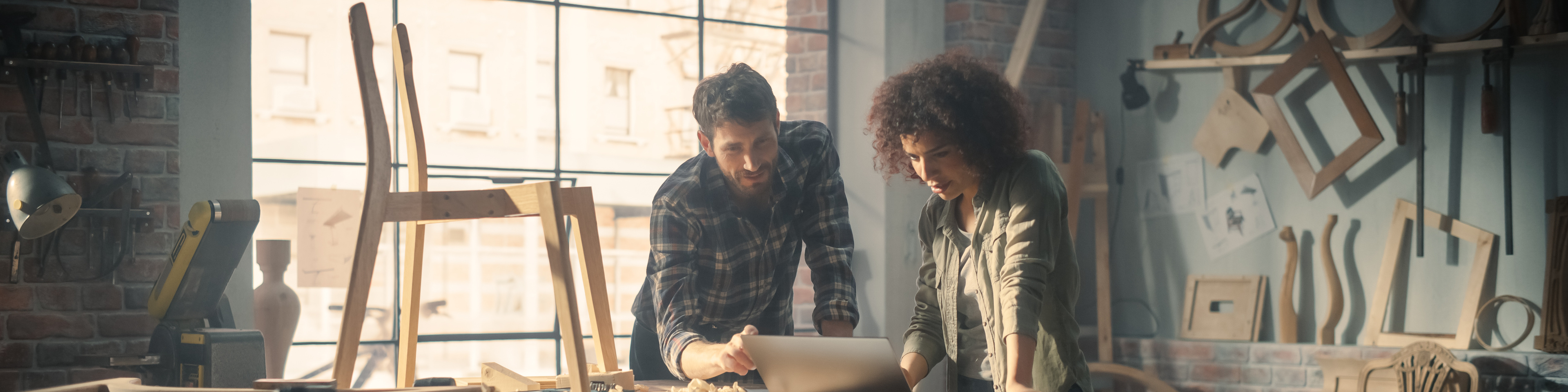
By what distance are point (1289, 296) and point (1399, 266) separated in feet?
1.14

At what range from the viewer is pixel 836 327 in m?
2.19

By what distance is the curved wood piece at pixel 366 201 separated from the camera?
1.59 meters

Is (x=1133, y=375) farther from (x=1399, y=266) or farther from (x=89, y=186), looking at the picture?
(x=89, y=186)

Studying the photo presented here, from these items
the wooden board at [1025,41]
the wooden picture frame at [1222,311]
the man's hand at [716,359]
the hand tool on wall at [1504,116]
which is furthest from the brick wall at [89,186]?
the hand tool on wall at [1504,116]

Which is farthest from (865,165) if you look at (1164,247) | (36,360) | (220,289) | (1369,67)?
(36,360)

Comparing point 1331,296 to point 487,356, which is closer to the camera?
point 1331,296

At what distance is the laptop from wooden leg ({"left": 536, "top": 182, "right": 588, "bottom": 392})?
26 cm

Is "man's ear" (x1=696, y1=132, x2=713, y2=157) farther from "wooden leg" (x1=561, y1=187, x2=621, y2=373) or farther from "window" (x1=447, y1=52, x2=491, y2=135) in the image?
"window" (x1=447, y1=52, x2=491, y2=135)

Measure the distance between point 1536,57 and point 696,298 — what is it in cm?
267

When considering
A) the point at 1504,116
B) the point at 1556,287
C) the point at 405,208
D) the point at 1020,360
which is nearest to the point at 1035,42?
the point at 1504,116

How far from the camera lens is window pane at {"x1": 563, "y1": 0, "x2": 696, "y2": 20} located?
3.87 m

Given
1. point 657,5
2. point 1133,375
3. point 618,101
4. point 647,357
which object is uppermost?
point 657,5

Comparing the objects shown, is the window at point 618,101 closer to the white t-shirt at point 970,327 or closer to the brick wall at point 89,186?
the brick wall at point 89,186

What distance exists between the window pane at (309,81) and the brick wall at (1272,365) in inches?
108
